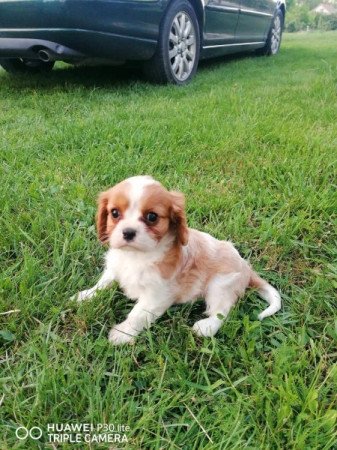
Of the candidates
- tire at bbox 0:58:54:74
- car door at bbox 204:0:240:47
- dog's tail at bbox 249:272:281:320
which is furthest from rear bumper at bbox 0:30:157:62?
dog's tail at bbox 249:272:281:320

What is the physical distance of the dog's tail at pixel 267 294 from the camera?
2.20 meters

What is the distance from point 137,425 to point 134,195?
942 mm

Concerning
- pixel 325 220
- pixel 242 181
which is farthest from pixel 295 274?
pixel 242 181

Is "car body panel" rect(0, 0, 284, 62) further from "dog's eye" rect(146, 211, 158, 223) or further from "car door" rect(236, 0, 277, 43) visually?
"dog's eye" rect(146, 211, 158, 223)

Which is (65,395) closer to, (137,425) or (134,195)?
(137,425)

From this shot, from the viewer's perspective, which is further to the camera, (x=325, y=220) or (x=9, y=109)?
(x=9, y=109)

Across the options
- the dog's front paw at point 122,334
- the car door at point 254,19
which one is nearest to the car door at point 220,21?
the car door at point 254,19

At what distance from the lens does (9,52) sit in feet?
16.3

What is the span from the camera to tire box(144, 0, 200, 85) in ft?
18.7

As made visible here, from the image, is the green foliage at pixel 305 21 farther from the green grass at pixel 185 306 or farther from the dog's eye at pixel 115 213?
the dog's eye at pixel 115 213

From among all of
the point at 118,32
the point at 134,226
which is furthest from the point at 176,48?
the point at 134,226

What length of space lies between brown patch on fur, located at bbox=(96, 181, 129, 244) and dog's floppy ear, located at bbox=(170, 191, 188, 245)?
23 cm

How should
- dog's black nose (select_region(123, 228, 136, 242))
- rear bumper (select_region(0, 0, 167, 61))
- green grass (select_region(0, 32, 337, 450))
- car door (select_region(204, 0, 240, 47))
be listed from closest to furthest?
1. green grass (select_region(0, 32, 337, 450))
2. dog's black nose (select_region(123, 228, 136, 242))
3. rear bumper (select_region(0, 0, 167, 61))
4. car door (select_region(204, 0, 240, 47))

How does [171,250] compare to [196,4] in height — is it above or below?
below
